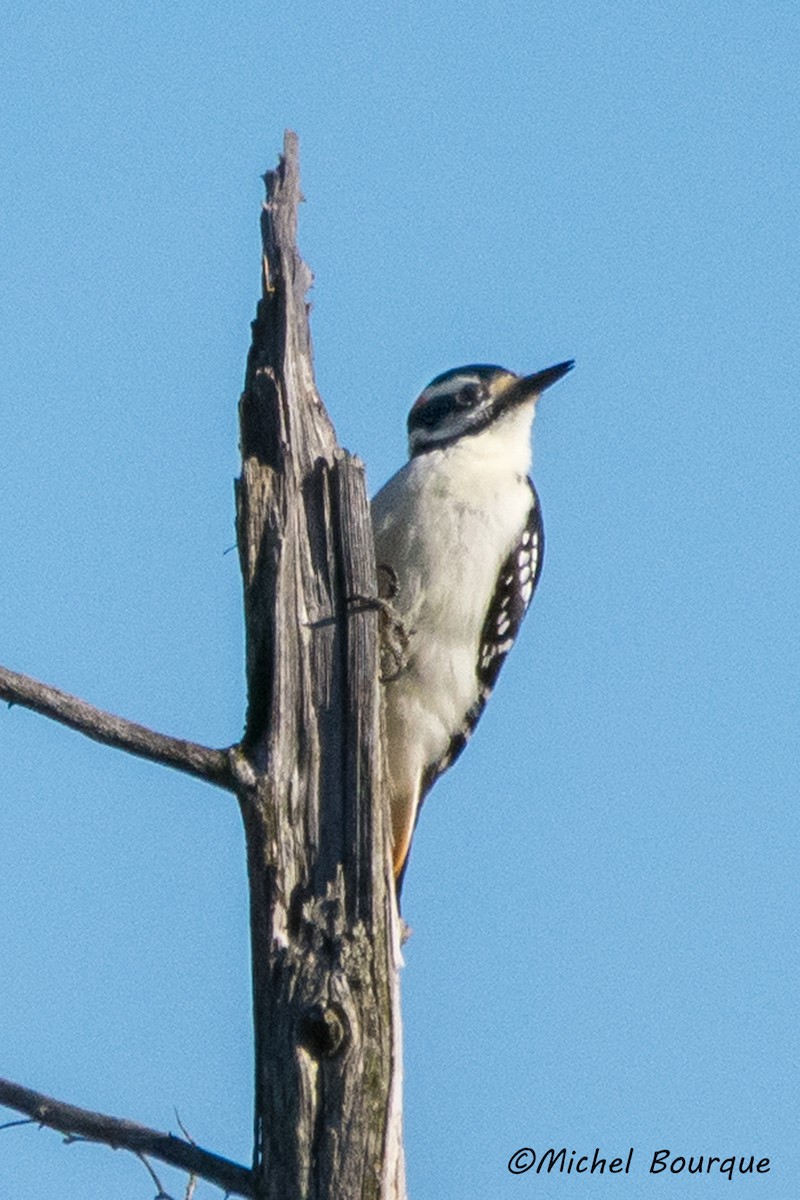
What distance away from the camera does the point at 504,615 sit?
600 cm

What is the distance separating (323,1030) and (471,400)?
3.06m

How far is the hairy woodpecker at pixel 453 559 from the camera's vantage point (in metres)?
5.68

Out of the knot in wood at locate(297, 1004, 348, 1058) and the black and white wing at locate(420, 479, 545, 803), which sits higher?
the black and white wing at locate(420, 479, 545, 803)

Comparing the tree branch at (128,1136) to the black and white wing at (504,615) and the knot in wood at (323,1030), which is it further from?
the black and white wing at (504,615)

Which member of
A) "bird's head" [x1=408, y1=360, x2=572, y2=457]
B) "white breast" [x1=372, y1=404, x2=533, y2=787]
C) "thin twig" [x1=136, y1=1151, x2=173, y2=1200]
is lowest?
"thin twig" [x1=136, y1=1151, x2=173, y2=1200]

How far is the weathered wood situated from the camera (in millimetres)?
3641

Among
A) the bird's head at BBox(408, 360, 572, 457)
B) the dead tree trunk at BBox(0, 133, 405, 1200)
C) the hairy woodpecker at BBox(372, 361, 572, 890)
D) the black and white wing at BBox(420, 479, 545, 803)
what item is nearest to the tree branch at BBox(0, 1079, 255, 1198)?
the dead tree trunk at BBox(0, 133, 405, 1200)

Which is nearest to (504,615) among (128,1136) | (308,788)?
(308,788)

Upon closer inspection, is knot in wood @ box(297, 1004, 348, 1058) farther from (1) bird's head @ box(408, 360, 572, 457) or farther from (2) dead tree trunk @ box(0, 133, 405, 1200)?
(1) bird's head @ box(408, 360, 572, 457)

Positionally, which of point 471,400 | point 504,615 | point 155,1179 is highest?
point 471,400

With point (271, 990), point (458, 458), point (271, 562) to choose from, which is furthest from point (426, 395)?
point (271, 990)

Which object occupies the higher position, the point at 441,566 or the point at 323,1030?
the point at 441,566

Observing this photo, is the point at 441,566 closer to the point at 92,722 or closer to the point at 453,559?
the point at 453,559

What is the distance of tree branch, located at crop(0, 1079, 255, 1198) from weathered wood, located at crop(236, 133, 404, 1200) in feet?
0.23
